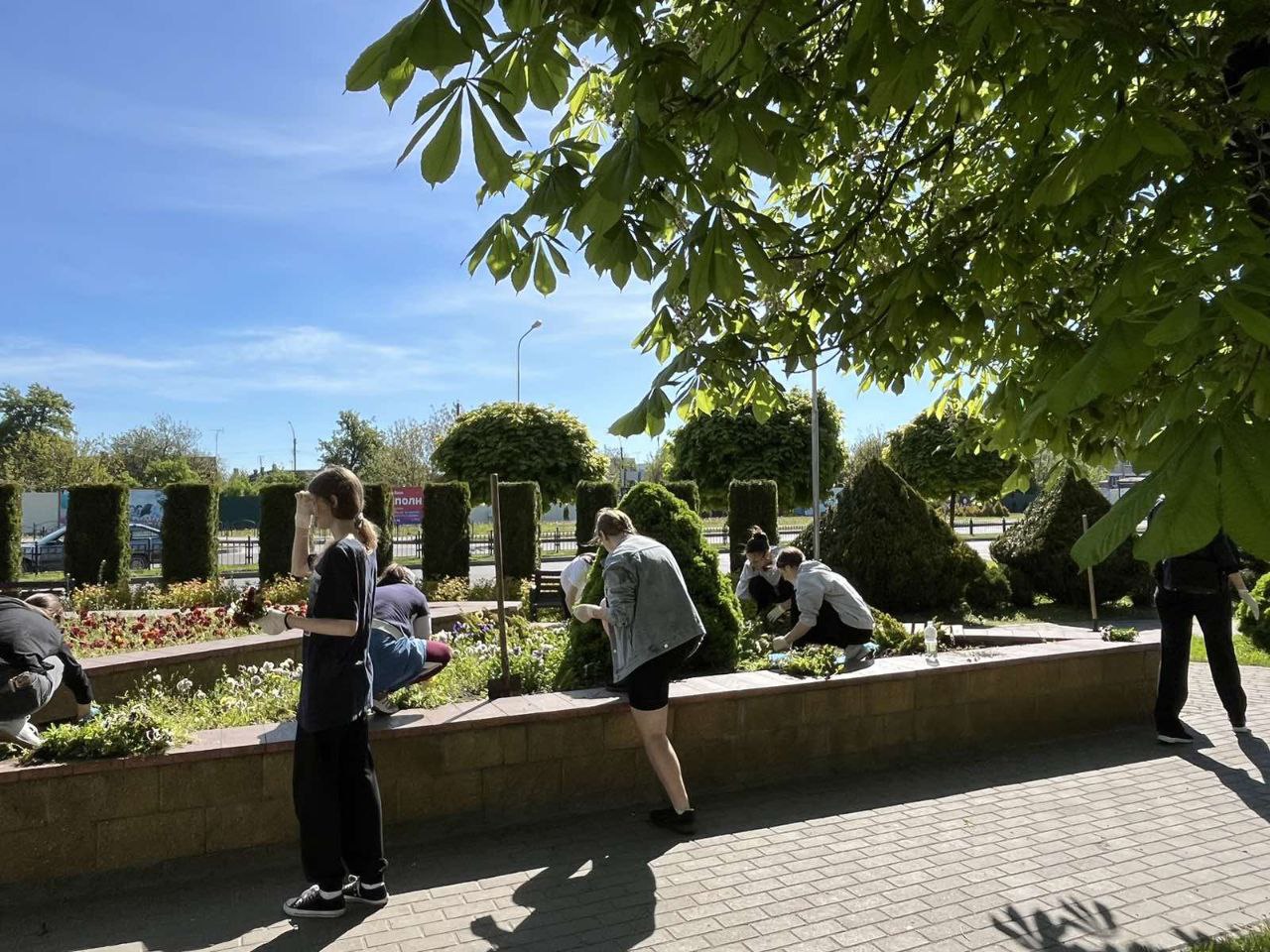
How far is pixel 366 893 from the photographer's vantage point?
161 inches

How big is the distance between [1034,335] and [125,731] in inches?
184

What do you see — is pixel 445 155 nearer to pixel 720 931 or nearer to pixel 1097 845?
pixel 720 931

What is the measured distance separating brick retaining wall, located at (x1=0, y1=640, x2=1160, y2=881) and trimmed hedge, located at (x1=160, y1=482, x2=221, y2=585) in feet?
45.0

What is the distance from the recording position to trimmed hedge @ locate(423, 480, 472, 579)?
720 inches

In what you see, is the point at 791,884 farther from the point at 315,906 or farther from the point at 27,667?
the point at 27,667

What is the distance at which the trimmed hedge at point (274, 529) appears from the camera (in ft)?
56.5

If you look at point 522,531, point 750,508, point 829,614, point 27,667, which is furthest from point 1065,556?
point 27,667

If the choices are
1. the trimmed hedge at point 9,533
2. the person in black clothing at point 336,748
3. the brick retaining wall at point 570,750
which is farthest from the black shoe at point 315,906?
the trimmed hedge at point 9,533

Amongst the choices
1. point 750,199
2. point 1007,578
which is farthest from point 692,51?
point 1007,578

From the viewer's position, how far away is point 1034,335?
4.41 meters

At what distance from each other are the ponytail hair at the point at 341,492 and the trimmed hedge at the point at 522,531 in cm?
1393

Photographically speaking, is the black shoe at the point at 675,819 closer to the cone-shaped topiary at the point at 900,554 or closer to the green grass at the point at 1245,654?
the green grass at the point at 1245,654

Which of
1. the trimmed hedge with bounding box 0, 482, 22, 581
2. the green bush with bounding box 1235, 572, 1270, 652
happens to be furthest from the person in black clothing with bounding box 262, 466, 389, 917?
the trimmed hedge with bounding box 0, 482, 22, 581

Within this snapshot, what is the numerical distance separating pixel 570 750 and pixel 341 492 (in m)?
2.03
